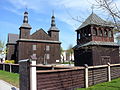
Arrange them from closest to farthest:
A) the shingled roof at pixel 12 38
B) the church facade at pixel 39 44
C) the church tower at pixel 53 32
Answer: the church facade at pixel 39 44 < the church tower at pixel 53 32 < the shingled roof at pixel 12 38

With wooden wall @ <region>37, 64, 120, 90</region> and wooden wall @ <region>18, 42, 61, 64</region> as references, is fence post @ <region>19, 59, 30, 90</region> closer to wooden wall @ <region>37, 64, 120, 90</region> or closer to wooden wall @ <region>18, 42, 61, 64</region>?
wooden wall @ <region>37, 64, 120, 90</region>

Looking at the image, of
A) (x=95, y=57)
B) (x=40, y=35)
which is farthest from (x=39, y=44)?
(x=95, y=57)

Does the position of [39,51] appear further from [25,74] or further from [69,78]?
[25,74]

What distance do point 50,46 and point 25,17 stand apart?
11.1 metres

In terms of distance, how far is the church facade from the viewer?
150 feet

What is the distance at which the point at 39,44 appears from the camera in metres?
48.3

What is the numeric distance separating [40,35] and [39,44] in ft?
8.70

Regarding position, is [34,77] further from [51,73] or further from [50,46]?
[50,46]

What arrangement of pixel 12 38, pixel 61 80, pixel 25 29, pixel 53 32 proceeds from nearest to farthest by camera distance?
pixel 61 80 < pixel 25 29 < pixel 53 32 < pixel 12 38

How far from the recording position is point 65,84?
904 cm

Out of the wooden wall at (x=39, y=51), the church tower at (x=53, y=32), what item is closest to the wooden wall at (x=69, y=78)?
the wooden wall at (x=39, y=51)

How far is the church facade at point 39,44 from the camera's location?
45.8m

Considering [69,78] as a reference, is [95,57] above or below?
above

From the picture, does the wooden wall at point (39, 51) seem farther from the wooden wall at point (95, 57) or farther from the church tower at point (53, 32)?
the wooden wall at point (95, 57)
